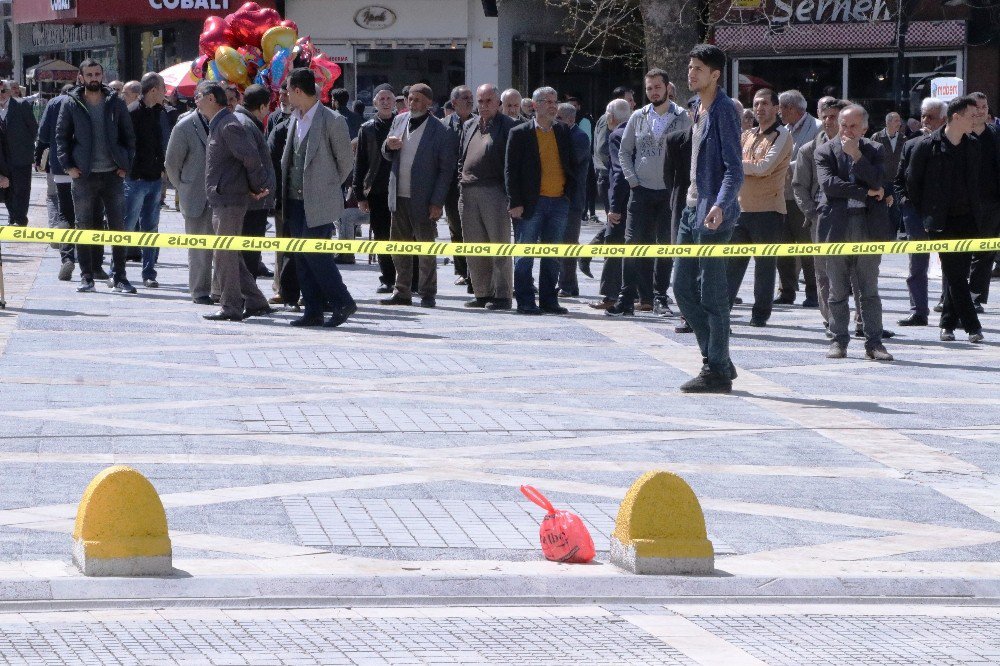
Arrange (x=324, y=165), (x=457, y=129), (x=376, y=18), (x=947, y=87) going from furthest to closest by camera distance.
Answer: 1. (x=376, y=18)
2. (x=947, y=87)
3. (x=457, y=129)
4. (x=324, y=165)

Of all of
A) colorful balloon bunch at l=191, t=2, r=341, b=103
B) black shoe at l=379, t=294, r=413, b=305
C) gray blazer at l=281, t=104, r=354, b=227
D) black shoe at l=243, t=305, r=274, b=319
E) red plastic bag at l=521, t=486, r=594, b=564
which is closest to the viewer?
red plastic bag at l=521, t=486, r=594, b=564

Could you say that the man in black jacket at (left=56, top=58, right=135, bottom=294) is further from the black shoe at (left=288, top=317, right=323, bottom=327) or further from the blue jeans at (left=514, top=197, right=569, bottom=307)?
the blue jeans at (left=514, top=197, right=569, bottom=307)

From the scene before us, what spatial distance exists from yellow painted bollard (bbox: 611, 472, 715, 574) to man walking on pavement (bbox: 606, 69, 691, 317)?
25.1 feet

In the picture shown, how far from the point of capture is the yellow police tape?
11.6 m

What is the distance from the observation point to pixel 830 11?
29484 mm

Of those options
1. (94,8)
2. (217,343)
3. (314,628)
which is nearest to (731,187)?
(217,343)

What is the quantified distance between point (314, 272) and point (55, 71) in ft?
104

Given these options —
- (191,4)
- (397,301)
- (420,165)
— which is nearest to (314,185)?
(420,165)

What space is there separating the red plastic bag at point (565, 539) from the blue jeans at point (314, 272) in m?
6.94

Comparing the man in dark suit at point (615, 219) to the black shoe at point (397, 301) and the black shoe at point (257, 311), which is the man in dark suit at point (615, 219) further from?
the black shoe at point (257, 311)

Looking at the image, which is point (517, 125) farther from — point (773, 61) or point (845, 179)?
point (773, 61)

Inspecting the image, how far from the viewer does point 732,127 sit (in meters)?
10.2

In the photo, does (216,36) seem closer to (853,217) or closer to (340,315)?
(340,315)

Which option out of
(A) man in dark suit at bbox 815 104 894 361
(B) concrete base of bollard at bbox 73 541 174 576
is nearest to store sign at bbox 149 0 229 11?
(A) man in dark suit at bbox 815 104 894 361
